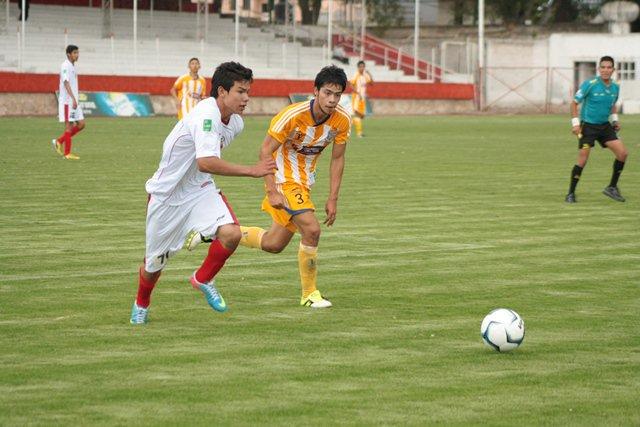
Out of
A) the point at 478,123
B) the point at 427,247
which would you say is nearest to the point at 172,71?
the point at 478,123

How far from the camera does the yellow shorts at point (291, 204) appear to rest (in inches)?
391

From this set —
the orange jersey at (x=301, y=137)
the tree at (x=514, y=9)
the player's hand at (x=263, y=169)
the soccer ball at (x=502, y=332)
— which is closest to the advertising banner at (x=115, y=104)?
the tree at (x=514, y=9)

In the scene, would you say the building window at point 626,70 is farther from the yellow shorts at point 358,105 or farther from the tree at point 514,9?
the yellow shorts at point 358,105

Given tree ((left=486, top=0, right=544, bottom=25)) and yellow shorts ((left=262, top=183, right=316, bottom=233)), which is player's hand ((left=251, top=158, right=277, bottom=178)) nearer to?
yellow shorts ((left=262, top=183, right=316, bottom=233))

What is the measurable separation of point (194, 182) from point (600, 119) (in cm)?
1081

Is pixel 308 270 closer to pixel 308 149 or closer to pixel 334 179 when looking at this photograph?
pixel 334 179

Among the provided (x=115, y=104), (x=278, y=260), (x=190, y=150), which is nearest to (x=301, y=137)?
(x=190, y=150)

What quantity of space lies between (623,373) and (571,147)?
2385 centimetres

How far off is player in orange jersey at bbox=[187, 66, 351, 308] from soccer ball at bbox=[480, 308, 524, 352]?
194 centimetres

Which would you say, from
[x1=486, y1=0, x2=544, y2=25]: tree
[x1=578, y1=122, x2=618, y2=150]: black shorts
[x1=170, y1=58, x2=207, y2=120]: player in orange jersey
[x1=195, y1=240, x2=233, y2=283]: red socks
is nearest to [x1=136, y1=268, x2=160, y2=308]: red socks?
[x1=195, y1=240, x2=233, y2=283]: red socks

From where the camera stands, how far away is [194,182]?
9.04m

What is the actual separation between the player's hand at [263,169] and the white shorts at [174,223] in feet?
1.57

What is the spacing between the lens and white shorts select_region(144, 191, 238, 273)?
8.90 m

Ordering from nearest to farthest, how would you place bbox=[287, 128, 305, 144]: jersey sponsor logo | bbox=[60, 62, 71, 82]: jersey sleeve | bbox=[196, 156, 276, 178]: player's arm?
bbox=[196, 156, 276, 178]: player's arm < bbox=[287, 128, 305, 144]: jersey sponsor logo < bbox=[60, 62, 71, 82]: jersey sleeve
